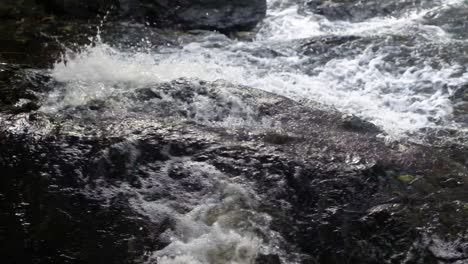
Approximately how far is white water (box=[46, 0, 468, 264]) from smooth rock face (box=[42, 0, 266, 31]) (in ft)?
1.39

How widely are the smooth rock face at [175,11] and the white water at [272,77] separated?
42cm

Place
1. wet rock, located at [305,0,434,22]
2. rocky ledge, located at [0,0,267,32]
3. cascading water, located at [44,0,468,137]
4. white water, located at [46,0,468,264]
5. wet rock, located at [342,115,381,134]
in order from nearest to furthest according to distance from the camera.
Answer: white water, located at [46,0,468,264] < wet rock, located at [342,115,381,134] < cascading water, located at [44,0,468,137] < rocky ledge, located at [0,0,267,32] < wet rock, located at [305,0,434,22]

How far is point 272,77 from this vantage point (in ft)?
22.5

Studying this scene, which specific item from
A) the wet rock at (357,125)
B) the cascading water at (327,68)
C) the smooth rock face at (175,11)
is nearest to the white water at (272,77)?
the cascading water at (327,68)

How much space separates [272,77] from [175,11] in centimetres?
264

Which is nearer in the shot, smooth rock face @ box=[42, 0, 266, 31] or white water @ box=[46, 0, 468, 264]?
white water @ box=[46, 0, 468, 264]

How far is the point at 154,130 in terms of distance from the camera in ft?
15.3

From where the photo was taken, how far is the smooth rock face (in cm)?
809

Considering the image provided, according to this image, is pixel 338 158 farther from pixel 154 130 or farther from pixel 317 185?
pixel 154 130

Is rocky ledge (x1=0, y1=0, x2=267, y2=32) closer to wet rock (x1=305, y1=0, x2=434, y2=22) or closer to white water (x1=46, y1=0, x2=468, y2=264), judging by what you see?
white water (x1=46, y1=0, x2=468, y2=264)

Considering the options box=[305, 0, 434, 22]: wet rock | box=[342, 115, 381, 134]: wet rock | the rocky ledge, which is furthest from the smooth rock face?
box=[342, 115, 381, 134]: wet rock

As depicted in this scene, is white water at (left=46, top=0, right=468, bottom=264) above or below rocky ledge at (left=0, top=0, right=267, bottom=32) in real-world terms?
below

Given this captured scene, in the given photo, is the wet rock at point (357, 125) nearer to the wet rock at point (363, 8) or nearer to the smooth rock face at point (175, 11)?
the smooth rock face at point (175, 11)

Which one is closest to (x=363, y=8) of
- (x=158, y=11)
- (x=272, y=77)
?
(x=272, y=77)
